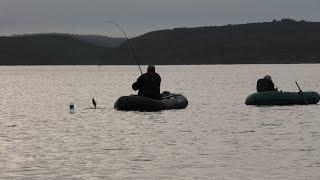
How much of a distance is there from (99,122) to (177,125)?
361 centimetres

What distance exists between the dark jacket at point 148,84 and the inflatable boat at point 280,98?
6.77 meters

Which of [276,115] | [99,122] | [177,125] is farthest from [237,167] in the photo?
[276,115]

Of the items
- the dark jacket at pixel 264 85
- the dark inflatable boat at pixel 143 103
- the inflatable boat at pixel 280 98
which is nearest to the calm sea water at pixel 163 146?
the dark inflatable boat at pixel 143 103

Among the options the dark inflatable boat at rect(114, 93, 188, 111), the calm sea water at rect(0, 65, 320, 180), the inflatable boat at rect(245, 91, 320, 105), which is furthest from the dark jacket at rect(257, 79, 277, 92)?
the dark inflatable boat at rect(114, 93, 188, 111)

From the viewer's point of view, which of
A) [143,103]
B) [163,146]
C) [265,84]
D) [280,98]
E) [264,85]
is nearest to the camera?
[163,146]

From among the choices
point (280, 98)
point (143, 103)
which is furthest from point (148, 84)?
point (280, 98)

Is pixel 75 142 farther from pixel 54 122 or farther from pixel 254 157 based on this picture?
pixel 54 122

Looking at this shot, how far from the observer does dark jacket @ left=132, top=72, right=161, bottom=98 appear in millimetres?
35031

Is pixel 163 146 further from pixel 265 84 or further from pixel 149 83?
pixel 265 84

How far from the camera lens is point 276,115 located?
120 ft

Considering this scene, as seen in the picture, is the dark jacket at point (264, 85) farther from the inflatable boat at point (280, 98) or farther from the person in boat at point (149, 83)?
the person in boat at point (149, 83)

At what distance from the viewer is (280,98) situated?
1620 inches

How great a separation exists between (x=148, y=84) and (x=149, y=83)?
0.07 m

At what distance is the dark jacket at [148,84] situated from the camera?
35031 millimetres
